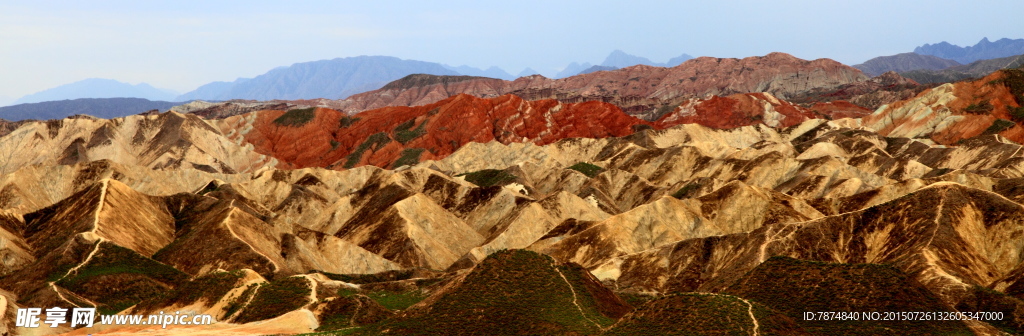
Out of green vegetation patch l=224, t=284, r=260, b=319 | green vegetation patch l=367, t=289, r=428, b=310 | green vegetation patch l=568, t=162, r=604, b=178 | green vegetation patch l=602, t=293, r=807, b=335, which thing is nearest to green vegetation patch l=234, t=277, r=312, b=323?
green vegetation patch l=224, t=284, r=260, b=319

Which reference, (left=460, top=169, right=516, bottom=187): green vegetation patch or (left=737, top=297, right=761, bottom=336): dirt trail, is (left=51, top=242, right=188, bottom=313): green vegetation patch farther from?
(left=460, top=169, right=516, bottom=187): green vegetation patch

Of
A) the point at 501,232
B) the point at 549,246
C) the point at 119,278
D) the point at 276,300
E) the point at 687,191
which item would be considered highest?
the point at 276,300

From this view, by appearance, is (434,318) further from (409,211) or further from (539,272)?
(409,211)

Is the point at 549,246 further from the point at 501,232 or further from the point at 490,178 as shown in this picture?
the point at 490,178

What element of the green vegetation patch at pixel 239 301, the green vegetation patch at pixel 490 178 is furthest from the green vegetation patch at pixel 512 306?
the green vegetation patch at pixel 490 178

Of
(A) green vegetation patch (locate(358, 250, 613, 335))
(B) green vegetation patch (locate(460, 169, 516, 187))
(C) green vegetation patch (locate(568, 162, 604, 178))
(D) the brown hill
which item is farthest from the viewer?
(C) green vegetation patch (locate(568, 162, 604, 178))

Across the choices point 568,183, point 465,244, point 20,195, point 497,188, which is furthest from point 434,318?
point 20,195

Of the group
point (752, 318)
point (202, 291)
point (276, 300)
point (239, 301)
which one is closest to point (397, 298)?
point (276, 300)
